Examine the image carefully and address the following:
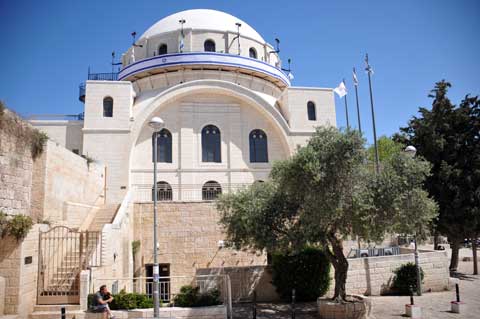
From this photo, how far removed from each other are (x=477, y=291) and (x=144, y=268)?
1345cm

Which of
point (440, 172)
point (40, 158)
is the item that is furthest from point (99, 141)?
point (440, 172)

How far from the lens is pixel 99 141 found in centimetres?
2055

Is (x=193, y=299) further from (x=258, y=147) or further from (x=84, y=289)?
(x=258, y=147)

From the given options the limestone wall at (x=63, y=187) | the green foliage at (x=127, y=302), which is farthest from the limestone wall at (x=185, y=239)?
the green foliage at (x=127, y=302)

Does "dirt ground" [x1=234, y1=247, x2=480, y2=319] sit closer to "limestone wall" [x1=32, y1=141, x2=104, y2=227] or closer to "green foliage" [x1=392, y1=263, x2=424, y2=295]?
"green foliage" [x1=392, y1=263, x2=424, y2=295]

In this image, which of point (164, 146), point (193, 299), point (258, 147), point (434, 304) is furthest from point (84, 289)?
point (258, 147)

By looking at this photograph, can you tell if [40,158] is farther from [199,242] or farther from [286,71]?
[286,71]

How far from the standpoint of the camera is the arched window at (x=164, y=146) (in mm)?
21609

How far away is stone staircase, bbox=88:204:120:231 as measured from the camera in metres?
15.0

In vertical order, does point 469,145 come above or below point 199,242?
above

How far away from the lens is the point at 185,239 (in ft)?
54.3

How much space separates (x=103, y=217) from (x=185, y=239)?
11.5ft

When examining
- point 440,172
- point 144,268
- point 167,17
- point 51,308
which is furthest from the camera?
point 167,17

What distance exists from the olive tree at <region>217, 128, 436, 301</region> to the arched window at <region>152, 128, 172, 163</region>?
35.3 feet
